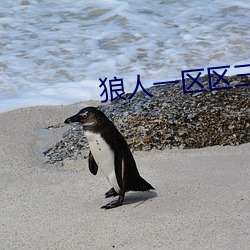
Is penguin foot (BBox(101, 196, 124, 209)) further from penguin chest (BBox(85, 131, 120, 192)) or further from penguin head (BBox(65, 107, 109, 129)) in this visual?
penguin head (BBox(65, 107, 109, 129))

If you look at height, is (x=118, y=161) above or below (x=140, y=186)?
above

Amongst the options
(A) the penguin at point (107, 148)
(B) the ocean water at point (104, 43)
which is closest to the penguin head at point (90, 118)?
(A) the penguin at point (107, 148)

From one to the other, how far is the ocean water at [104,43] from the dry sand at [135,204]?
1.99 metres

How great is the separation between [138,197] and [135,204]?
16 centimetres

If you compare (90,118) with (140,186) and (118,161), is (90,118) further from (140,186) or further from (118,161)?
(140,186)

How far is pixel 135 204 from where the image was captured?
3918mm

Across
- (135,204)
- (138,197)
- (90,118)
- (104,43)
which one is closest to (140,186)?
(135,204)

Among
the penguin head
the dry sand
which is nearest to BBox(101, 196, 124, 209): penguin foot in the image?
the dry sand

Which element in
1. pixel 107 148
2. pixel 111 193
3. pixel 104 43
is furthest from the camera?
pixel 104 43

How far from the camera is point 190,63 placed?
8102 millimetres

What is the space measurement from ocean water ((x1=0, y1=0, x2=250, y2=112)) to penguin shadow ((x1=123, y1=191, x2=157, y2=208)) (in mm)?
2688

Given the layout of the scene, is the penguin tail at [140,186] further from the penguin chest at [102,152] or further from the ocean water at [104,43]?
the ocean water at [104,43]

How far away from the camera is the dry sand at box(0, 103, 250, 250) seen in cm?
346

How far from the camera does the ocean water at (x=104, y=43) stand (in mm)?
7434
